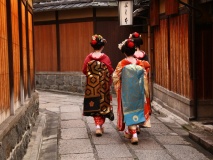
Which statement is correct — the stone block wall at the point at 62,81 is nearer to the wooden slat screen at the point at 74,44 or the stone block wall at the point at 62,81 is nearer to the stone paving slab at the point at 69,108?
the wooden slat screen at the point at 74,44

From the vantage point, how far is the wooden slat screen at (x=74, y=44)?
17.6 meters

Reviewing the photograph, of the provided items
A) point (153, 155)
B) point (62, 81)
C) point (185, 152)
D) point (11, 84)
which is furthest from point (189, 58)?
point (62, 81)

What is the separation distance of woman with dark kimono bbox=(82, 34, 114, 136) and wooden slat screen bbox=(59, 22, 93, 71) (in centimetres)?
877

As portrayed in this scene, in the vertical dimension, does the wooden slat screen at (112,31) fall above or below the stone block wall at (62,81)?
above

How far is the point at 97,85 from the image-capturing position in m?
8.80

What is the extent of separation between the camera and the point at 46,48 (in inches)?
750

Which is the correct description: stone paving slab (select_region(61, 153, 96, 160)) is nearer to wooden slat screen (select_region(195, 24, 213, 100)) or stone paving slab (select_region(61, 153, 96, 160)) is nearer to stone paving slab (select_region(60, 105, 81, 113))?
wooden slat screen (select_region(195, 24, 213, 100))

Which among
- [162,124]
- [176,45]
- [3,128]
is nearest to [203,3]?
[176,45]

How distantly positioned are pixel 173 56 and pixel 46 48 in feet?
29.3

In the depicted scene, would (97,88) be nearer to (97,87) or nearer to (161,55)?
(97,87)

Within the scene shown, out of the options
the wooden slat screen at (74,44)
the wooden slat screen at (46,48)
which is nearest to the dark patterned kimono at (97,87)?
the wooden slat screen at (74,44)

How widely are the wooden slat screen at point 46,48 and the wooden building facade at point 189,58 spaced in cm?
784

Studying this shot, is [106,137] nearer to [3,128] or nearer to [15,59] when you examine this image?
[15,59]

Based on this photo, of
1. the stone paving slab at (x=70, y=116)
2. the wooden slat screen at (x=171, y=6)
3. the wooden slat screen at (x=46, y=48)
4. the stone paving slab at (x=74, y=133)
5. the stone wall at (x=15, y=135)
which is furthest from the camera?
the wooden slat screen at (x=46, y=48)
